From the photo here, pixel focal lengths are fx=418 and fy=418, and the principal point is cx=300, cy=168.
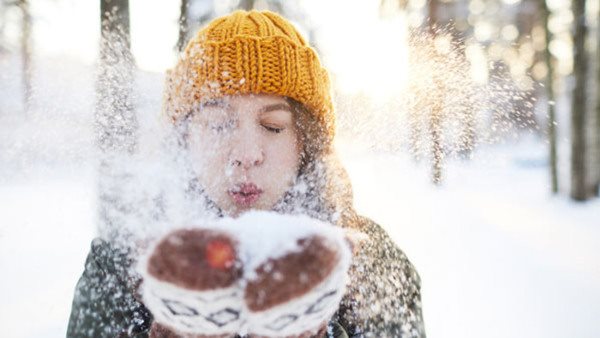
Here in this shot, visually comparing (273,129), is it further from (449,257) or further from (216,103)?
(449,257)

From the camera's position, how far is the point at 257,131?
1.22 meters

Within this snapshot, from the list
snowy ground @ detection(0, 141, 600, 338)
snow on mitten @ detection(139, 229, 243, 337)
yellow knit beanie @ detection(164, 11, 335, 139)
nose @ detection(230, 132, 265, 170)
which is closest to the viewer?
snow on mitten @ detection(139, 229, 243, 337)

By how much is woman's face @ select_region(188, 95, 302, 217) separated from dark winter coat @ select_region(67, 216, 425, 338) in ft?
1.16

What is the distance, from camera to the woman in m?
1.22

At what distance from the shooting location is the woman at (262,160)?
3.99ft

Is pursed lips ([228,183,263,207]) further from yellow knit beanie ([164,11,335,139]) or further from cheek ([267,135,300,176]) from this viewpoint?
yellow knit beanie ([164,11,335,139])

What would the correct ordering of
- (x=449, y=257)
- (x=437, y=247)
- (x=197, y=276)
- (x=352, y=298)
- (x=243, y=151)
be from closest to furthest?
(x=197, y=276) < (x=243, y=151) < (x=352, y=298) < (x=449, y=257) < (x=437, y=247)

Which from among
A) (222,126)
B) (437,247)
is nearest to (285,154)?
(222,126)

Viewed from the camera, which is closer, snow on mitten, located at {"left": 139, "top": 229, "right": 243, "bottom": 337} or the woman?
snow on mitten, located at {"left": 139, "top": 229, "right": 243, "bottom": 337}

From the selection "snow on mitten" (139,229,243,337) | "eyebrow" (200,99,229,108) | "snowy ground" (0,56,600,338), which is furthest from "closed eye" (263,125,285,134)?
"snowy ground" (0,56,600,338)

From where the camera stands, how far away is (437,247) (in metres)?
5.01

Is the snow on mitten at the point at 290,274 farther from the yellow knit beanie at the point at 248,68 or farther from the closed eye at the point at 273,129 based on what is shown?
the yellow knit beanie at the point at 248,68

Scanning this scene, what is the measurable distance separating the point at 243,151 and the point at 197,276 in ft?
1.84

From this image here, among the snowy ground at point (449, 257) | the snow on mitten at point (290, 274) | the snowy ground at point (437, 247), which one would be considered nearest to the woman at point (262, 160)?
the snow on mitten at point (290, 274)
